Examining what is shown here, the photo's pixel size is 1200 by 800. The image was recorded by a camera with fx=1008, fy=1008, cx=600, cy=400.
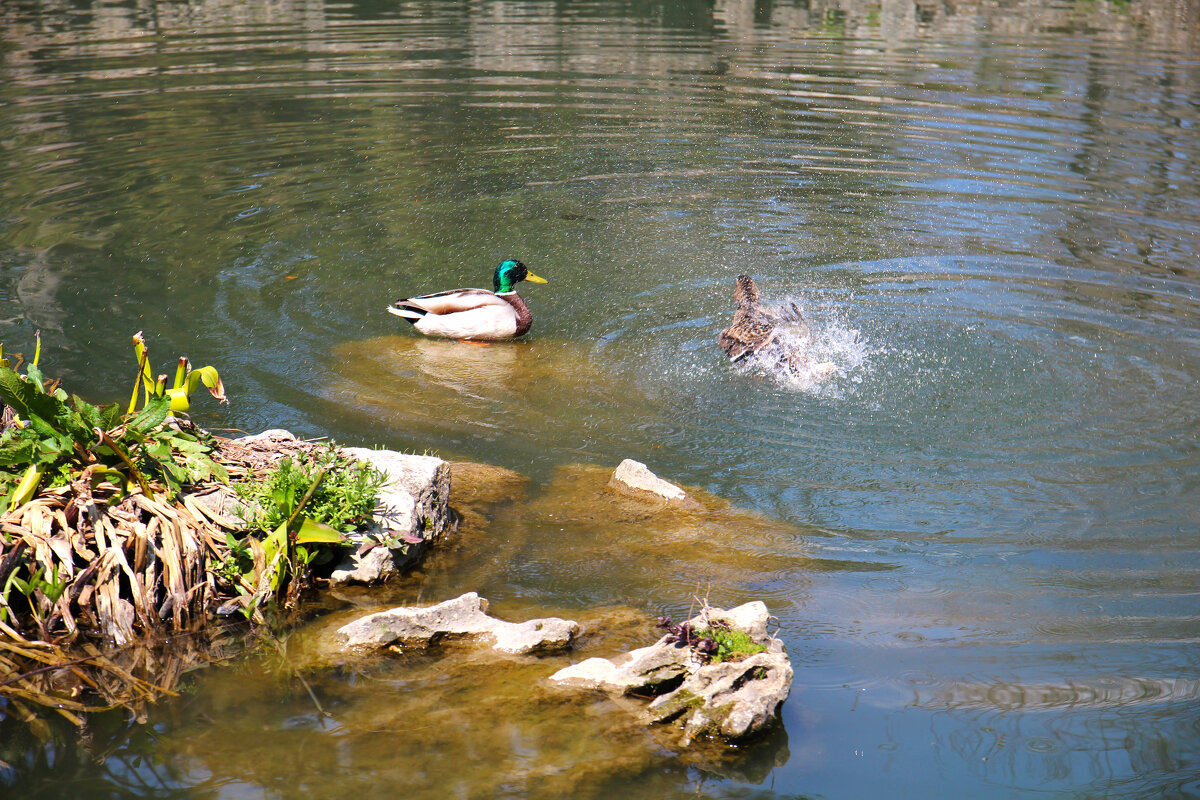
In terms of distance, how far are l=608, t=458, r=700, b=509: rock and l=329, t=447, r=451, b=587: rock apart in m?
1.08

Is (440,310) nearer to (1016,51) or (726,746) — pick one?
(726,746)

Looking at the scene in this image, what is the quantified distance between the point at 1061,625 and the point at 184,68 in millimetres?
19485

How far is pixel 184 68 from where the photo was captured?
19.6m

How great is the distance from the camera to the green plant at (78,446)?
4906mm

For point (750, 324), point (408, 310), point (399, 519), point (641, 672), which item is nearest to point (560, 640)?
point (641, 672)

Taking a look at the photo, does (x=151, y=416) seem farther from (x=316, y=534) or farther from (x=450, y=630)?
(x=450, y=630)

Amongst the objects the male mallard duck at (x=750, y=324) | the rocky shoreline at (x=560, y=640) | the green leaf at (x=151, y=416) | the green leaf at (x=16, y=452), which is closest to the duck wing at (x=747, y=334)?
the male mallard duck at (x=750, y=324)

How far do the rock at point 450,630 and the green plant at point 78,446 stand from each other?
4.30 ft

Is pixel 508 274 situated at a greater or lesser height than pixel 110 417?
greater

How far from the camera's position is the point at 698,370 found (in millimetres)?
8031

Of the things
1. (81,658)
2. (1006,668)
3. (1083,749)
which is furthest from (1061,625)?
(81,658)

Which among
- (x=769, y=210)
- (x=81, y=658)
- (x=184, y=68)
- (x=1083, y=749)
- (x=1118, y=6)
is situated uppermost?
(x=1118, y=6)

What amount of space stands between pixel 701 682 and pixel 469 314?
18.1 feet

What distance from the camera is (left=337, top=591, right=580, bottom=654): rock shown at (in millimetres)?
4605
